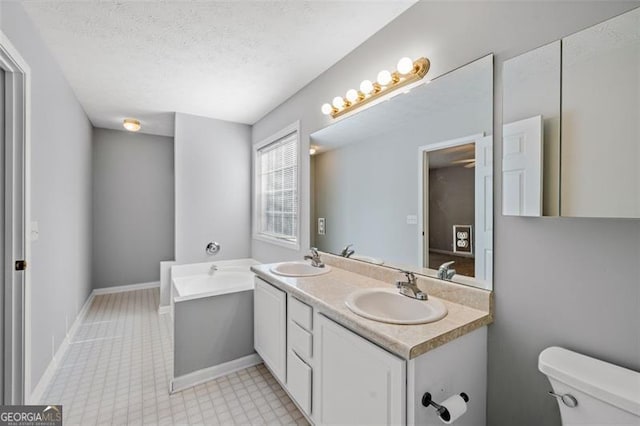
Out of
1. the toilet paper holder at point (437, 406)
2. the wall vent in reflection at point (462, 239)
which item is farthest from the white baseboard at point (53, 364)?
the wall vent in reflection at point (462, 239)

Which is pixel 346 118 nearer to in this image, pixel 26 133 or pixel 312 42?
pixel 312 42

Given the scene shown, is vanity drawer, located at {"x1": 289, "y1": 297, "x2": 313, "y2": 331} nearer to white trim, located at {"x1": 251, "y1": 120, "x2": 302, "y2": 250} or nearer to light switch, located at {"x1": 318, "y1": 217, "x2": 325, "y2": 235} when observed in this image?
light switch, located at {"x1": 318, "y1": 217, "x2": 325, "y2": 235}

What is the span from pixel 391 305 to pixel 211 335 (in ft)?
4.96

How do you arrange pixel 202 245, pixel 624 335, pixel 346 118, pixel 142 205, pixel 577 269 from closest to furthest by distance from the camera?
pixel 624 335, pixel 577 269, pixel 346 118, pixel 202 245, pixel 142 205

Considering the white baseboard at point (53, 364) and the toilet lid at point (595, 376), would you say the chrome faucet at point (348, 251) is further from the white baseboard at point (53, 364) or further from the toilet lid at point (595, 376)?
the white baseboard at point (53, 364)

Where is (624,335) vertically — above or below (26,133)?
below

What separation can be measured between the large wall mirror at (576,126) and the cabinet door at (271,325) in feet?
4.71

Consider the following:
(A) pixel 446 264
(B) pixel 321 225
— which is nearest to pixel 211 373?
(B) pixel 321 225

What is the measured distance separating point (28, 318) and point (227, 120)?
2765 mm

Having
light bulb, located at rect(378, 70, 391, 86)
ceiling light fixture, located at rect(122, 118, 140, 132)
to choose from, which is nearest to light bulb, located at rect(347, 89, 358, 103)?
light bulb, located at rect(378, 70, 391, 86)

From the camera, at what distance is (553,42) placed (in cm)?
105

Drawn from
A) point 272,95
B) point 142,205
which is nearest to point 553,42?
point 272,95

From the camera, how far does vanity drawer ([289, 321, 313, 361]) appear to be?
1.52m

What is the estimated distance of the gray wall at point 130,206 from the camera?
4.12 metres
